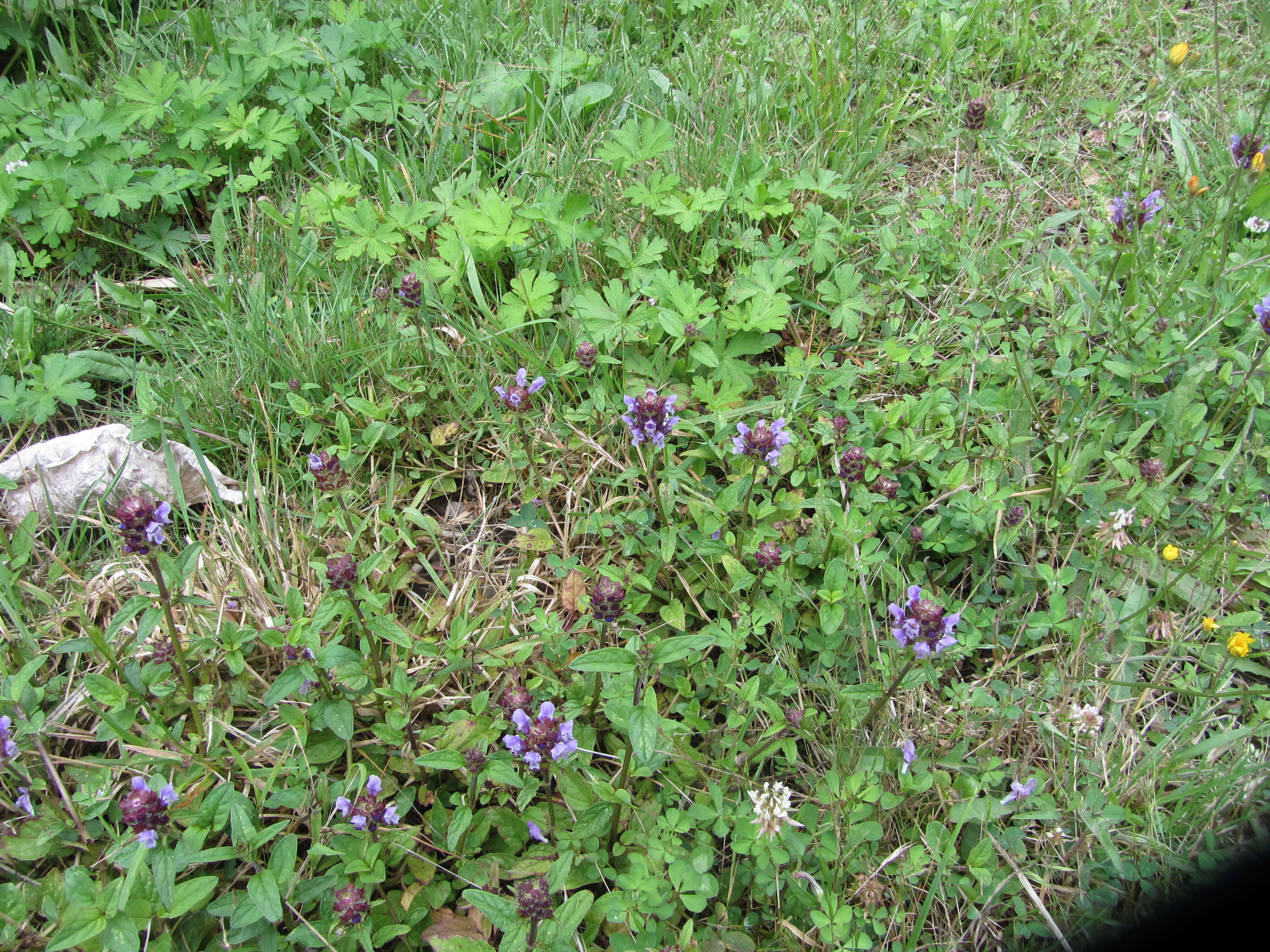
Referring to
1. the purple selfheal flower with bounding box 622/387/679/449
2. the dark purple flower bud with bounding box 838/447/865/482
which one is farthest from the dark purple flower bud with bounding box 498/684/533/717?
the dark purple flower bud with bounding box 838/447/865/482

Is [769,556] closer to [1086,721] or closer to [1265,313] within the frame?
[1086,721]

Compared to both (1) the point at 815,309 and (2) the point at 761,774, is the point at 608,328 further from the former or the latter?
(2) the point at 761,774

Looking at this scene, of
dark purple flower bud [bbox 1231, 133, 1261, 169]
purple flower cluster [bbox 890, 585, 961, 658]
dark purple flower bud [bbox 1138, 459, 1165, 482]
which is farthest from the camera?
dark purple flower bud [bbox 1231, 133, 1261, 169]

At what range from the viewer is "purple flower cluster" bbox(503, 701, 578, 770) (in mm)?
2076

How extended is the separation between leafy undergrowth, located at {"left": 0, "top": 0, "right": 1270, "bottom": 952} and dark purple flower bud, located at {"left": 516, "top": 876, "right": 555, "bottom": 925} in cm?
2

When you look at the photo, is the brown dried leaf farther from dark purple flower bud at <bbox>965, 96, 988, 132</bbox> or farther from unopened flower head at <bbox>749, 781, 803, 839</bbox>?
dark purple flower bud at <bbox>965, 96, 988, 132</bbox>

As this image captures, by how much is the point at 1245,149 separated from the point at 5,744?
14.1ft

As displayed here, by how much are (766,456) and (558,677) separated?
932 millimetres

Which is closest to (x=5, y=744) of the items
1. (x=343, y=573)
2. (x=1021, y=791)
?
(x=343, y=573)

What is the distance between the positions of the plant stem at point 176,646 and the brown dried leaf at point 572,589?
3.64ft

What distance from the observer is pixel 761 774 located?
95.3 inches

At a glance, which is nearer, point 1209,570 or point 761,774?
point 761,774

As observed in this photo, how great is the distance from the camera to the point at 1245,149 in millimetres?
2926

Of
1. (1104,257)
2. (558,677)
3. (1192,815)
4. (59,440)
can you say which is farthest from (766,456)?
(59,440)
